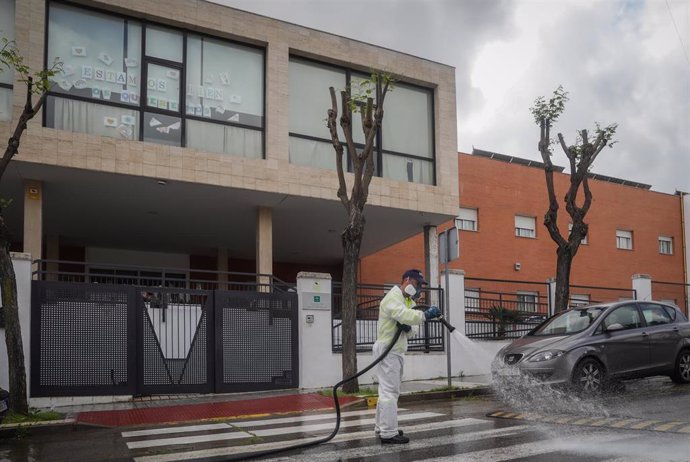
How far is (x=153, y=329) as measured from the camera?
13.5 m

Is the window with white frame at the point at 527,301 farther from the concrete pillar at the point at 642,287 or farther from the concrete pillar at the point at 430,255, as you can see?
the concrete pillar at the point at 642,287

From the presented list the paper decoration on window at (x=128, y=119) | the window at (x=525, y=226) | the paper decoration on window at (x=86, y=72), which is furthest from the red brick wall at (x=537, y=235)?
the paper decoration on window at (x=86, y=72)

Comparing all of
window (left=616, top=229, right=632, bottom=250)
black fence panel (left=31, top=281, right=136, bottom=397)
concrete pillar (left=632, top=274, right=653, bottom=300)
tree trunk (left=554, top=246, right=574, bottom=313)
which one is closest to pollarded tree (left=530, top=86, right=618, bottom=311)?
tree trunk (left=554, top=246, right=574, bottom=313)

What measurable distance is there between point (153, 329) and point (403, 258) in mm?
15914

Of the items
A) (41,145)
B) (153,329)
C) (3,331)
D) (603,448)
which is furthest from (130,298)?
(603,448)

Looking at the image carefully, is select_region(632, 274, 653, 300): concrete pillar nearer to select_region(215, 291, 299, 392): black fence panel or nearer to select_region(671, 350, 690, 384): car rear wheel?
select_region(671, 350, 690, 384): car rear wheel

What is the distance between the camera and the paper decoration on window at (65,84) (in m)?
15.5

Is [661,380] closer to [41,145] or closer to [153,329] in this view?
[153,329]

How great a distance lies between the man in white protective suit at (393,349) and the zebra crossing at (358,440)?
0.70 feet

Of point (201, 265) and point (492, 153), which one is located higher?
point (492, 153)

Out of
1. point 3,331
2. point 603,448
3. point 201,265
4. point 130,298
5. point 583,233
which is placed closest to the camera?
point 603,448

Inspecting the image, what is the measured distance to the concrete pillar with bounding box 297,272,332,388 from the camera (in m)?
14.8

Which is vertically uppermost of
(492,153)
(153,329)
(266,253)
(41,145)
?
(492,153)

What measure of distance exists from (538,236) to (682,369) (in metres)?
19.0
